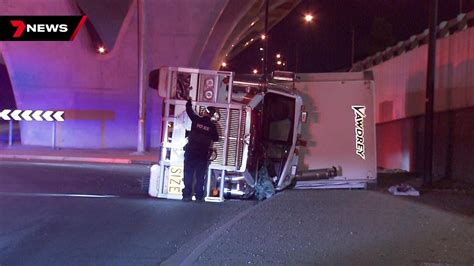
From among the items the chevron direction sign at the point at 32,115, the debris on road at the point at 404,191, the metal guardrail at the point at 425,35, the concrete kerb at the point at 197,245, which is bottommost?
the concrete kerb at the point at 197,245

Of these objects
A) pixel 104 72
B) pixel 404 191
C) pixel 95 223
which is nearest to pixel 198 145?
pixel 95 223

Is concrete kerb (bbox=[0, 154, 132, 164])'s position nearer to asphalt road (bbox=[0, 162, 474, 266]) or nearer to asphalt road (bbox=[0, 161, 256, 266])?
asphalt road (bbox=[0, 161, 256, 266])

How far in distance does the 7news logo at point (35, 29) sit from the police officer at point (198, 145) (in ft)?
8.11

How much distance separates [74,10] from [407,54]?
44.5ft

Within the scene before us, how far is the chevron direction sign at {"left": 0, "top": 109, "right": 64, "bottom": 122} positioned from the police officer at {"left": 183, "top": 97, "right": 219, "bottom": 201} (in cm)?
1654

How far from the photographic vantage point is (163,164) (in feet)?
41.1

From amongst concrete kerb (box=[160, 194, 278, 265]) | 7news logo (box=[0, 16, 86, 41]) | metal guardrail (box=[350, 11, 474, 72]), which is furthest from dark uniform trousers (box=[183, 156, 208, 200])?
metal guardrail (box=[350, 11, 474, 72])

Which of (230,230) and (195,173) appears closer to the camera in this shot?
(230,230)

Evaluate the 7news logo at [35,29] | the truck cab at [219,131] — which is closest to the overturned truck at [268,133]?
the truck cab at [219,131]

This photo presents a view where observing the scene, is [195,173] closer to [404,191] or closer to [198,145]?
[198,145]

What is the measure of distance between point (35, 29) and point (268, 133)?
18.3 feet

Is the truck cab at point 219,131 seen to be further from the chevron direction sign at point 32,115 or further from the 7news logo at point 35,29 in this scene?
the chevron direction sign at point 32,115

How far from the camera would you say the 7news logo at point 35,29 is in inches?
362

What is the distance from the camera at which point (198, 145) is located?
11930mm
